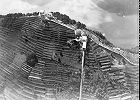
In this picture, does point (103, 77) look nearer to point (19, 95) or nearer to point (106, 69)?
point (106, 69)

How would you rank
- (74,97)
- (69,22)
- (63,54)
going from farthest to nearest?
(69,22), (63,54), (74,97)

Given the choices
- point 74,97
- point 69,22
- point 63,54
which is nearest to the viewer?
point 74,97

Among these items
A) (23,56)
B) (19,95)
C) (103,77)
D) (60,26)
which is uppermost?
(60,26)

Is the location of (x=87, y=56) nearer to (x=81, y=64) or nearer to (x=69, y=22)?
(x=81, y=64)

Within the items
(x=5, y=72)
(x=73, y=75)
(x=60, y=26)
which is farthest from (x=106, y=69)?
(x=5, y=72)

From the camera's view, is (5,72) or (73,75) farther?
(5,72)

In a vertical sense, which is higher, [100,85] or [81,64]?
[81,64]
